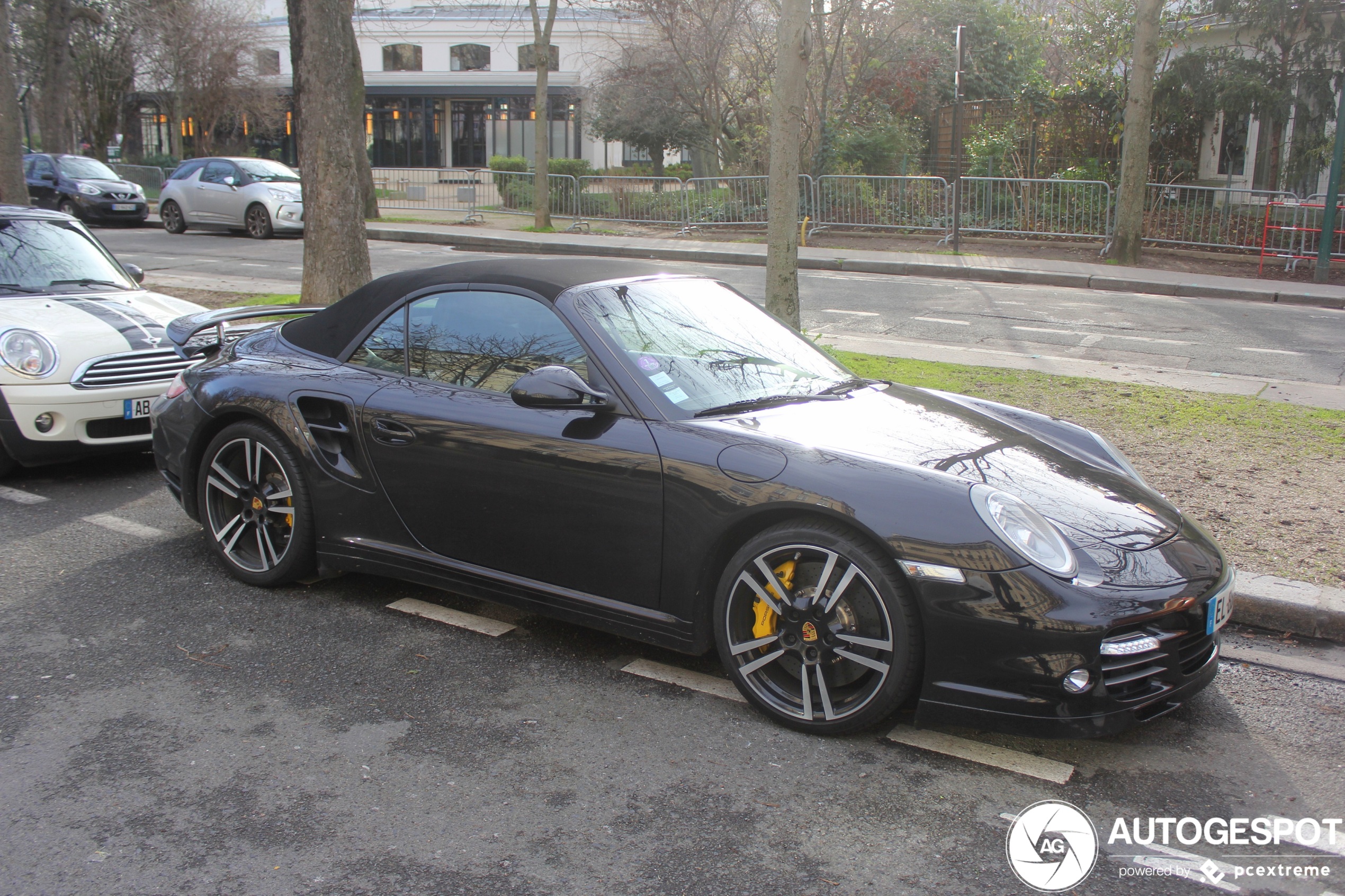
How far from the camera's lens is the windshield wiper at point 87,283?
22.7ft

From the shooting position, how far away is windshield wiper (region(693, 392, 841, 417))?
3.74m

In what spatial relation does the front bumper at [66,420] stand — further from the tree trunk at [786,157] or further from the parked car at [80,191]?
the parked car at [80,191]

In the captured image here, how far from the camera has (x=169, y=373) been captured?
6254mm

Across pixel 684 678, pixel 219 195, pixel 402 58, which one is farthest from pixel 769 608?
pixel 402 58

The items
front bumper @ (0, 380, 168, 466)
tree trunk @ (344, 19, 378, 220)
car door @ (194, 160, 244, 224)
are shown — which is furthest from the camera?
car door @ (194, 160, 244, 224)

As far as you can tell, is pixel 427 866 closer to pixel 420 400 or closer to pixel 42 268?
pixel 420 400

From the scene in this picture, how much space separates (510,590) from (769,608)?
3.50 ft

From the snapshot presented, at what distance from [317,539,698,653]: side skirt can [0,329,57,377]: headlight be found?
102 inches

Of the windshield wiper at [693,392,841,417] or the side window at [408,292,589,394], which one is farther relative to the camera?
the side window at [408,292,589,394]

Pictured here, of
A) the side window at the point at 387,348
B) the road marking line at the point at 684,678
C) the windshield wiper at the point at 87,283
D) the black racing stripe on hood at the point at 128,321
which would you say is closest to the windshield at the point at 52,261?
the windshield wiper at the point at 87,283

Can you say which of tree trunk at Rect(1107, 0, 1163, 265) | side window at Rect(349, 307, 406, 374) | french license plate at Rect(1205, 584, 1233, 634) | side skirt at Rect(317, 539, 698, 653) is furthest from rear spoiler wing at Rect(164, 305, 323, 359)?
tree trunk at Rect(1107, 0, 1163, 265)

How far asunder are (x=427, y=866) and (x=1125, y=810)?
6.22ft

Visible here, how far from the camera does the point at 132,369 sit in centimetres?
612

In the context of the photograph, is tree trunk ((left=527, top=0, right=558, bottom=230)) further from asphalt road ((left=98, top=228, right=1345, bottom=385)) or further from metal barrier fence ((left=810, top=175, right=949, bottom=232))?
metal barrier fence ((left=810, top=175, right=949, bottom=232))
